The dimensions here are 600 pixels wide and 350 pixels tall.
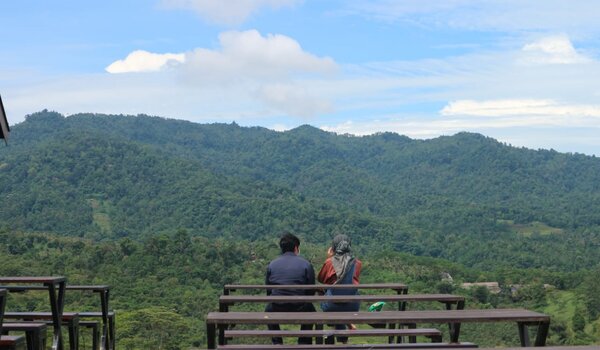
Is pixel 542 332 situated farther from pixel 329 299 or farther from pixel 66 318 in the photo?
pixel 66 318

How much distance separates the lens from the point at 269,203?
278 ft

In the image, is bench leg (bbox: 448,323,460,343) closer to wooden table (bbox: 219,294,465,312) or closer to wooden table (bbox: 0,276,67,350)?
wooden table (bbox: 219,294,465,312)

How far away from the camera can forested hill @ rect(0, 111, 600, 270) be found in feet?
250

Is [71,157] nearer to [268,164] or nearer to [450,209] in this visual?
[450,209]

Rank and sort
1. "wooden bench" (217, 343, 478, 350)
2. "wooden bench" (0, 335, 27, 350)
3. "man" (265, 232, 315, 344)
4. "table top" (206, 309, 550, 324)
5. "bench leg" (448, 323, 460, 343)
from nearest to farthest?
"wooden bench" (217, 343, 478, 350) → "table top" (206, 309, 550, 324) → "wooden bench" (0, 335, 27, 350) → "bench leg" (448, 323, 460, 343) → "man" (265, 232, 315, 344)

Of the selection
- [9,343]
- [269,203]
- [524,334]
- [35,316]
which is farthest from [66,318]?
[269,203]

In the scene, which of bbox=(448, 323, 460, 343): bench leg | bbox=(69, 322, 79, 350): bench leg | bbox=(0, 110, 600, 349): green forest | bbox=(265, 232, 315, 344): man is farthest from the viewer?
bbox=(0, 110, 600, 349): green forest

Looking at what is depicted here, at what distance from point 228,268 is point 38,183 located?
4513 cm

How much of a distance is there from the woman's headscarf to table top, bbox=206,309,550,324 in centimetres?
186

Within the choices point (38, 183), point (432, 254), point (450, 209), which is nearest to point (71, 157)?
point (38, 183)

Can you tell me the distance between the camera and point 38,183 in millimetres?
82875

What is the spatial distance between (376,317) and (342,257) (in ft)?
6.71

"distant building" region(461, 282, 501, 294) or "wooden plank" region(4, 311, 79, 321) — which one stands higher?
"wooden plank" region(4, 311, 79, 321)

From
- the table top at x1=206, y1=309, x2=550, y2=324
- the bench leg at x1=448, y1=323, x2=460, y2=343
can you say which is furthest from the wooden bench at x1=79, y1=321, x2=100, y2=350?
the bench leg at x1=448, y1=323, x2=460, y2=343
